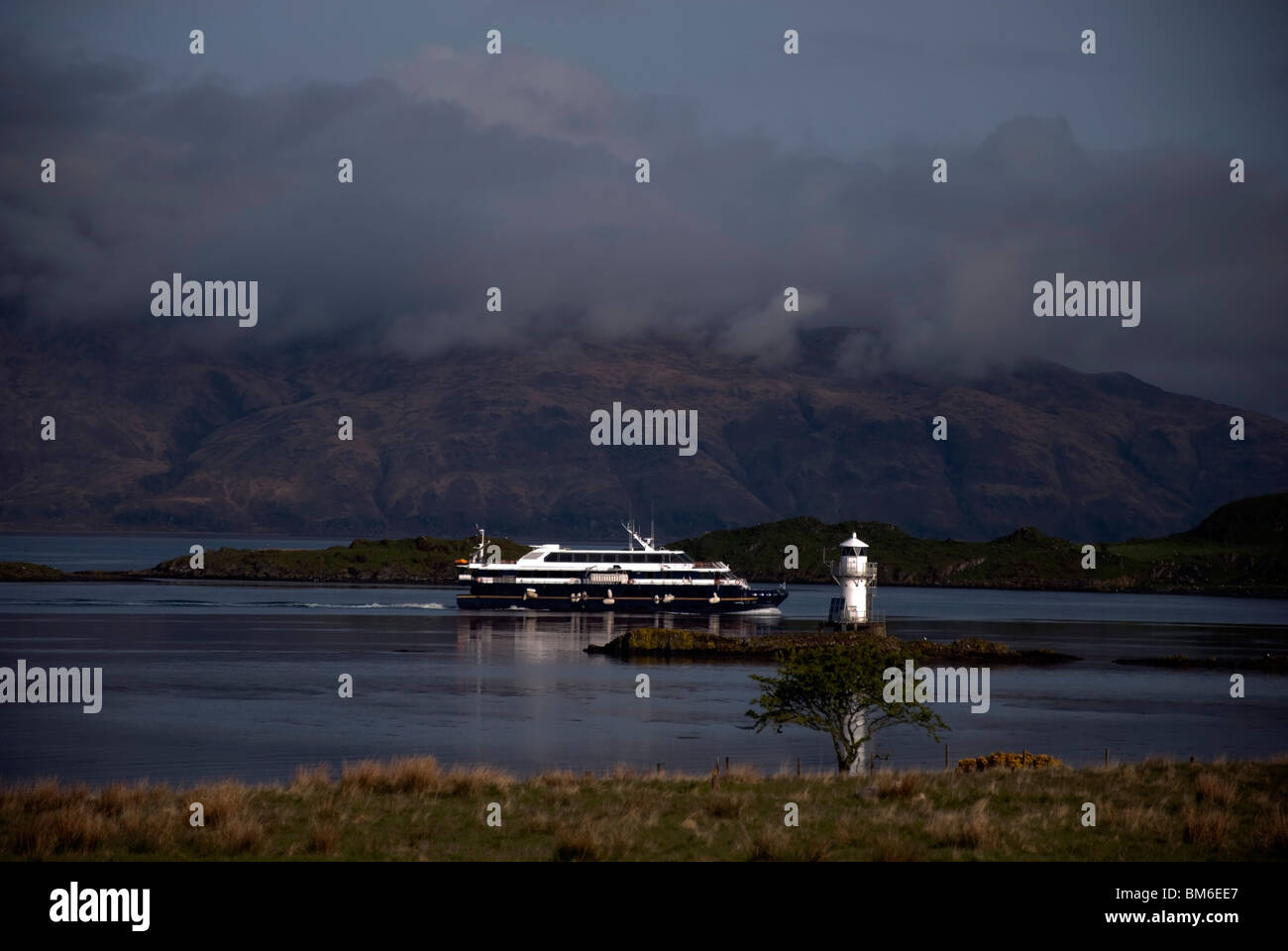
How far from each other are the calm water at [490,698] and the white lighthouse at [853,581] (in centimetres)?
988

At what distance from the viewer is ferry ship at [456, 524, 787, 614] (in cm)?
14138

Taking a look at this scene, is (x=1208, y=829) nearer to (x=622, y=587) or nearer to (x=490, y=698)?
(x=490, y=698)

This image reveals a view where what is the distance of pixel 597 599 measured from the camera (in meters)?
143

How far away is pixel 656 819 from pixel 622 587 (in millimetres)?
117186

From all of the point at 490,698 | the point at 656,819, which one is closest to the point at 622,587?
the point at 490,698

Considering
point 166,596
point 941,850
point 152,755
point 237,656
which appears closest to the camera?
point 941,850

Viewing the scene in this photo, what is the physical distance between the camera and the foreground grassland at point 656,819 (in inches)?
880

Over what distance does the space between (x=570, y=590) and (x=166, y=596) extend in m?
51.9

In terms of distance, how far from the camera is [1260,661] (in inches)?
3706
